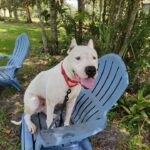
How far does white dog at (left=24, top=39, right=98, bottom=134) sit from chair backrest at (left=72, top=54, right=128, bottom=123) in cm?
26

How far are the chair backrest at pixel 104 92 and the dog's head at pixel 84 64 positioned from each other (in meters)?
0.53

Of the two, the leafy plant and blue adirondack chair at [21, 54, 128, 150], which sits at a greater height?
blue adirondack chair at [21, 54, 128, 150]

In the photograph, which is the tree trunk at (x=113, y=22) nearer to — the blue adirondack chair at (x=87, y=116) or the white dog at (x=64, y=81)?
the blue adirondack chair at (x=87, y=116)

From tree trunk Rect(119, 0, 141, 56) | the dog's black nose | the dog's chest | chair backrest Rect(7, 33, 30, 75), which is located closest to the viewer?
the dog's black nose

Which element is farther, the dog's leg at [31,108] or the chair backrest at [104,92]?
the dog's leg at [31,108]

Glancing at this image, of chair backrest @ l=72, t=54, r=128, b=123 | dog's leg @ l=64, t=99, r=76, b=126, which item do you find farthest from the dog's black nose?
dog's leg @ l=64, t=99, r=76, b=126

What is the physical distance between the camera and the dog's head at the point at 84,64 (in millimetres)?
2498

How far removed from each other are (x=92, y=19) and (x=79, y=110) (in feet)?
13.3

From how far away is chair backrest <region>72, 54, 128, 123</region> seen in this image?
9.99 ft

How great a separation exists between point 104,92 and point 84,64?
0.93 m

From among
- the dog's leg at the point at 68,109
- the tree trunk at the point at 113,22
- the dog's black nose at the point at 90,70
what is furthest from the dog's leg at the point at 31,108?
the tree trunk at the point at 113,22

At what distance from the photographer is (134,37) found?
16.1ft

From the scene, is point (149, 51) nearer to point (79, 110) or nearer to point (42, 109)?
point (79, 110)

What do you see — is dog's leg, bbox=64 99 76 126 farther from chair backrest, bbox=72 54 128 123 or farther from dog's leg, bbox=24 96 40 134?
dog's leg, bbox=24 96 40 134
